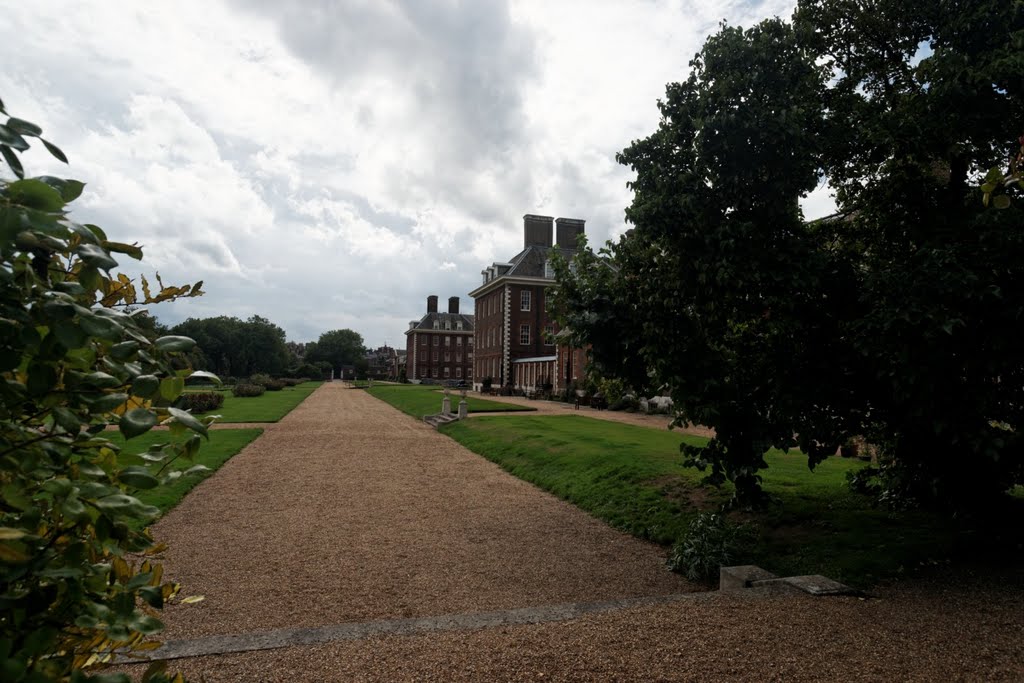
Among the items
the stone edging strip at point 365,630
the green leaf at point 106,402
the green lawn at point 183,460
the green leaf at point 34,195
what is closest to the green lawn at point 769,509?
the stone edging strip at point 365,630

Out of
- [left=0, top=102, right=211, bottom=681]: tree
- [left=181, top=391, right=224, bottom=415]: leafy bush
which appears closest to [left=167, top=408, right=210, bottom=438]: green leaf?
[left=0, top=102, right=211, bottom=681]: tree

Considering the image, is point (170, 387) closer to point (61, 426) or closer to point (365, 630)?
point (61, 426)

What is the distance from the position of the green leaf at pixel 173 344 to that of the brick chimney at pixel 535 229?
56251mm

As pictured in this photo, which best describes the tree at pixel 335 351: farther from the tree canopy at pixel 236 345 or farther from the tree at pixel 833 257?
the tree at pixel 833 257

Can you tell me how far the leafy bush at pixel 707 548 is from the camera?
7473 mm

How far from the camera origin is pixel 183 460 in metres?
14.5

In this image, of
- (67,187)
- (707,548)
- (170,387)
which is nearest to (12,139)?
(67,187)

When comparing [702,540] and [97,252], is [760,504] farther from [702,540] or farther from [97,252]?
[97,252]

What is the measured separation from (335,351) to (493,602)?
128694 mm

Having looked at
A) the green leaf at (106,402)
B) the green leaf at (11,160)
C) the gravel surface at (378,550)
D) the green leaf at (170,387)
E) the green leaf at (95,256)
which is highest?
the green leaf at (11,160)

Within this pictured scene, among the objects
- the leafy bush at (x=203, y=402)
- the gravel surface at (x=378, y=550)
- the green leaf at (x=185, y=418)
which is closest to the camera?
the green leaf at (x=185, y=418)

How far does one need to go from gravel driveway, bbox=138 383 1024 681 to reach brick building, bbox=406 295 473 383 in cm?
8763

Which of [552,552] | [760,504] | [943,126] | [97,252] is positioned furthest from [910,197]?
[97,252]

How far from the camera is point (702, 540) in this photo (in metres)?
7.68
